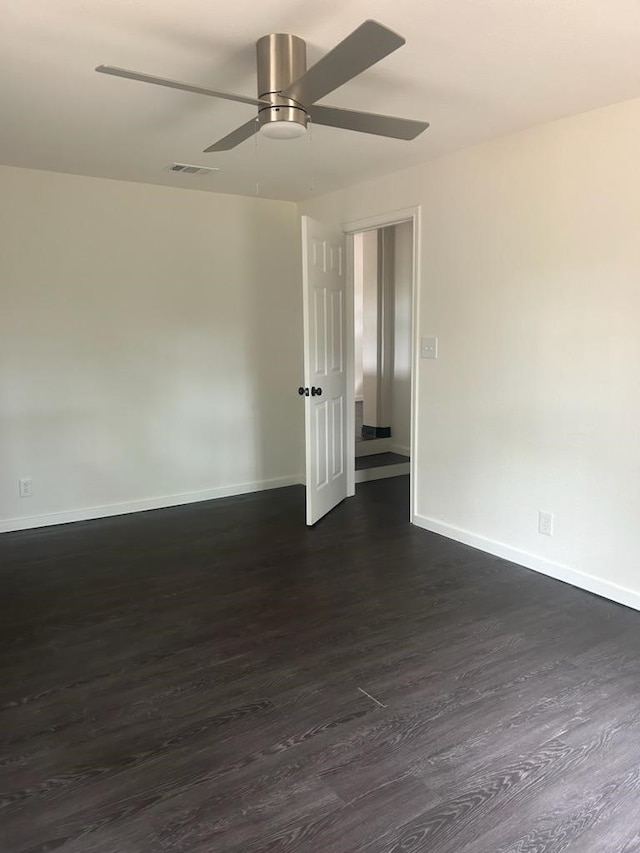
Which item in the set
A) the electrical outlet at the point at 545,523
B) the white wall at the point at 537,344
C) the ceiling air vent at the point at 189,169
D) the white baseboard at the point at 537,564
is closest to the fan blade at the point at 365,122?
the white wall at the point at 537,344

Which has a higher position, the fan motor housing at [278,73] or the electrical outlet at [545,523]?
the fan motor housing at [278,73]

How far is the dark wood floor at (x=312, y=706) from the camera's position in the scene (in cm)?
171

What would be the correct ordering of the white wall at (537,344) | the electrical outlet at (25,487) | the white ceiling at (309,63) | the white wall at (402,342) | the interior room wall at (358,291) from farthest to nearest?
the interior room wall at (358,291)
the white wall at (402,342)
the electrical outlet at (25,487)
the white wall at (537,344)
the white ceiling at (309,63)

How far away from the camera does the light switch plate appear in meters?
3.95

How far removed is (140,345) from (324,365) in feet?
4.59

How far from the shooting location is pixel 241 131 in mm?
2305

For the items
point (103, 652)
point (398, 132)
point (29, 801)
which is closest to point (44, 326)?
point (103, 652)

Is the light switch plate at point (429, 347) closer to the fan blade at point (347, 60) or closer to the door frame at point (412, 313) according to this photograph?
the door frame at point (412, 313)

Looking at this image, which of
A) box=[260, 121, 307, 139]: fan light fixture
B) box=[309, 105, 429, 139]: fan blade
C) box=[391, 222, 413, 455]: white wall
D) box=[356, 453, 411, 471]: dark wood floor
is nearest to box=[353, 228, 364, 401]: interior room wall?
box=[391, 222, 413, 455]: white wall

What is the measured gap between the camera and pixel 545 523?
336cm

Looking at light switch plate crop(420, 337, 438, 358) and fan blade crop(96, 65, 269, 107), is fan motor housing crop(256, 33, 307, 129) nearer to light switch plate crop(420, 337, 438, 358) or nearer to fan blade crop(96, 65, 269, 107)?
fan blade crop(96, 65, 269, 107)

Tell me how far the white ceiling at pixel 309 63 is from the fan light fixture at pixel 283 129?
12.6 inches

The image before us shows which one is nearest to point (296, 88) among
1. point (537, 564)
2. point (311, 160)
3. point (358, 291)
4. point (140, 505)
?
point (311, 160)

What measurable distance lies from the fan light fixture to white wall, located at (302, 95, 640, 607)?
166cm
